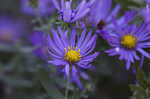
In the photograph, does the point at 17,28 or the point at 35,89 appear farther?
the point at 17,28

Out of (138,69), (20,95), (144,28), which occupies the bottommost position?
(20,95)

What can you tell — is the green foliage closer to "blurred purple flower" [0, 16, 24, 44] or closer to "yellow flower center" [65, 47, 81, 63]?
"yellow flower center" [65, 47, 81, 63]

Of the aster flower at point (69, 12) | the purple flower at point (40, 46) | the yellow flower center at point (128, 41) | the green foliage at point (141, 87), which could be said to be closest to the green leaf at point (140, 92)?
the green foliage at point (141, 87)

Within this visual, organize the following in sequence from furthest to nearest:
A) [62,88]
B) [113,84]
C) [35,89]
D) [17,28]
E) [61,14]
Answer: [17,28]
[113,84]
[35,89]
[62,88]
[61,14]

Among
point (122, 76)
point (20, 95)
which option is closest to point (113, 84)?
point (122, 76)

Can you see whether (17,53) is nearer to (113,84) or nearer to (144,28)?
(113,84)

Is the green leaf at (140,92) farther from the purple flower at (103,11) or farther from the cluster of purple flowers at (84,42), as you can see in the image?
A: the purple flower at (103,11)

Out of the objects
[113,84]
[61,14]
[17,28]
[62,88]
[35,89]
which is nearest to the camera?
[61,14]
